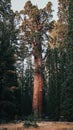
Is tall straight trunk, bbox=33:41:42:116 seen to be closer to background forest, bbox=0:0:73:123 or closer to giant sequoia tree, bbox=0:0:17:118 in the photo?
background forest, bbox=0:0:73:123

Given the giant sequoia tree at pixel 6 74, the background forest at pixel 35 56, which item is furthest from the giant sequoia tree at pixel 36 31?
the giant sequoia tree at pixel 6 74

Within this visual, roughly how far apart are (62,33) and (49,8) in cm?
502

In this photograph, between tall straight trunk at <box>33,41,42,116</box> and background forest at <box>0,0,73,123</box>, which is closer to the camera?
background forest at <box>0,0,73,123</box>

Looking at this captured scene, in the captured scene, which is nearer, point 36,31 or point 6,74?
point 6,74

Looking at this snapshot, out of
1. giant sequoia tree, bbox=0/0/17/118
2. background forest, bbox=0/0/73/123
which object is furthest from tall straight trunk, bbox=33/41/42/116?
giant sequoia tree, bbox=0/0/17/118

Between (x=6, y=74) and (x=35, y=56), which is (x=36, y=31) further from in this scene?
(x=6, y=74)

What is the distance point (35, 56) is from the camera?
40531 mm

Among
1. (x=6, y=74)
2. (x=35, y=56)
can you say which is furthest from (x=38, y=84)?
(x=6, y=74)

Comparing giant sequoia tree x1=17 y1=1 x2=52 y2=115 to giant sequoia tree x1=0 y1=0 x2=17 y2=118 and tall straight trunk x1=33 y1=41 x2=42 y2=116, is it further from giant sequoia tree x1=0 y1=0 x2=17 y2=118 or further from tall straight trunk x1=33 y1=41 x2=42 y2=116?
giant sequoia tree x1=0 y1=0 x2=17 y2=118

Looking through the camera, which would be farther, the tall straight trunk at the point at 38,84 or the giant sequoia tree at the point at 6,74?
the tall straight trunk at the point at 38,84

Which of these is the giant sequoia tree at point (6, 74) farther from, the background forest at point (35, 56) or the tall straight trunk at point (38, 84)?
the tall straight trunk at point (38, 84)

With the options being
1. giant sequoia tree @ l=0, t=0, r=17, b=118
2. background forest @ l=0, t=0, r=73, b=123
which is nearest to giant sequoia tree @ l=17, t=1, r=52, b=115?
background forest @ l=0, t=0, r=73, b=123

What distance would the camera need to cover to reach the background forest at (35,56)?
30.6 m

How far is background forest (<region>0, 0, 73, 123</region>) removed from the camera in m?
30.6
